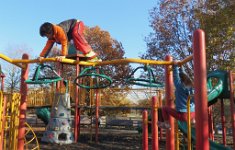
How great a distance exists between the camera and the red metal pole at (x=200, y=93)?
3.18 metres

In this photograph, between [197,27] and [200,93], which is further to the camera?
[197,27]

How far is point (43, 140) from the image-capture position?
10992 millimetres

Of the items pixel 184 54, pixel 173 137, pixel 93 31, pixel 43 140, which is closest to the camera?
pixel 173 137

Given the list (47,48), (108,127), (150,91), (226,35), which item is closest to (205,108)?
(47,48)

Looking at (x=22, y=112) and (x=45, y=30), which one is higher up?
(x=45, y=30)

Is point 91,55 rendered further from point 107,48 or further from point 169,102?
point 107,48

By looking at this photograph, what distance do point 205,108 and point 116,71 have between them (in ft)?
75.0

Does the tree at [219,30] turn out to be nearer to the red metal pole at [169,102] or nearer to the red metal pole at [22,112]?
the red metal pole at [169,102]

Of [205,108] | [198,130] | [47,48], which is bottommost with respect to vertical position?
[198,130]

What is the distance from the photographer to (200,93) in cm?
329

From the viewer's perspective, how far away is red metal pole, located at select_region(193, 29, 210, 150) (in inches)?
125

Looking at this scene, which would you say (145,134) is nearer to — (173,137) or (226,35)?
(173,137)

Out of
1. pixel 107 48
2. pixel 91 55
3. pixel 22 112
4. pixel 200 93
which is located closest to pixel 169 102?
pixel 200 93

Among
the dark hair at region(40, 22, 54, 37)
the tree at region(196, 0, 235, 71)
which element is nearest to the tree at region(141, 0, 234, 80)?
the tree at region(196, 0, 235, 71)
